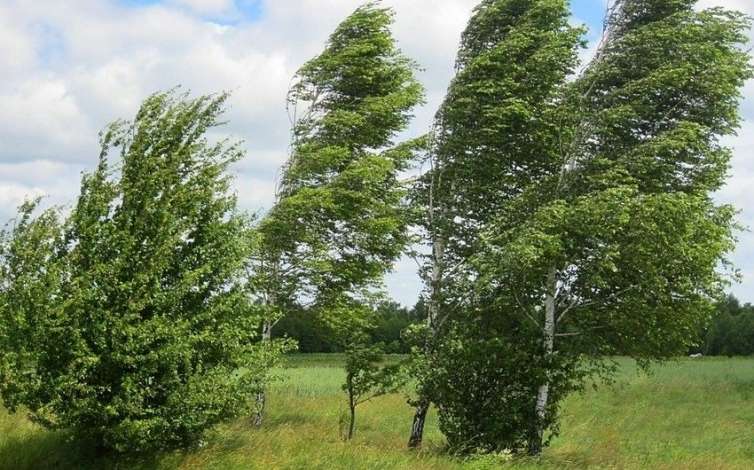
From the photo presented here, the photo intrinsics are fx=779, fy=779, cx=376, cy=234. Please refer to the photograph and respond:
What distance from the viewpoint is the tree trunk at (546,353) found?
18.9 m

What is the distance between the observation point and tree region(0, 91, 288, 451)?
1136 cm

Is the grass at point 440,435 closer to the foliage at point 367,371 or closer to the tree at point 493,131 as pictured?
the foliage at point 367,371

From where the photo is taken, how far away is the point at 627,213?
17953mm

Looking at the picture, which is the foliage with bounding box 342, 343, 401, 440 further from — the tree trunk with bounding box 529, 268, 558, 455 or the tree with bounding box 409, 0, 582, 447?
the tree trunk with bounding box 529, 268, 558, 455

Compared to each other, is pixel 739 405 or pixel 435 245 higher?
pixel 435 245

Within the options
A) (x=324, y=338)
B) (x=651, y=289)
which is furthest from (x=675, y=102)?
(x=324, y=338)

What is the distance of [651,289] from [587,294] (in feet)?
5.50

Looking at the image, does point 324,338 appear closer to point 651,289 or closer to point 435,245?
point 435,245

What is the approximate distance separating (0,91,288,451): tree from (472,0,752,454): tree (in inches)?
293

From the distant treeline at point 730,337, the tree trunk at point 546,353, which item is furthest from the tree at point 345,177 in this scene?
the distant treeline at point 730,337

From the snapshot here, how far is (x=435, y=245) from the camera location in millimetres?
22094

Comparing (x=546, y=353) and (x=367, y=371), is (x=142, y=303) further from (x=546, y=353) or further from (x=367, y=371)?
(x=546, y=353)

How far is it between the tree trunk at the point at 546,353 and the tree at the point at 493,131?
237 centimetres

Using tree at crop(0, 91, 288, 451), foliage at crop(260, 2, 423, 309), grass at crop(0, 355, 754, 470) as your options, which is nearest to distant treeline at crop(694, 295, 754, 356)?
grass at crop(0, 355, 754, 470)
